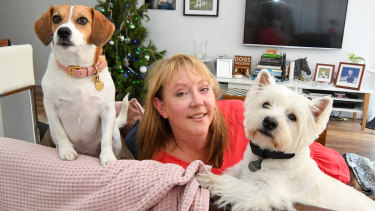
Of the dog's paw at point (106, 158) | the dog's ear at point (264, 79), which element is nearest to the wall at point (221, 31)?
the dog's ear at point (264, 79)

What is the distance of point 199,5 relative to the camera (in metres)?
4.62

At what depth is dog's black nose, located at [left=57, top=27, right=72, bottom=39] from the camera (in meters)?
1.06

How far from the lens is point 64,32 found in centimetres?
107

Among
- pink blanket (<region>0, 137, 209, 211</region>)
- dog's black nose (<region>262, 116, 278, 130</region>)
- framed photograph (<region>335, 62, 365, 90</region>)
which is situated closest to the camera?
pink blanket (<region>0, 137, 209, 211</region>)

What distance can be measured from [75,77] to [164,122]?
60 cm

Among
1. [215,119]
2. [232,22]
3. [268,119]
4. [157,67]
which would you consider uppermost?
[232,22]

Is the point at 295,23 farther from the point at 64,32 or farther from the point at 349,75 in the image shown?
the point at 64,32

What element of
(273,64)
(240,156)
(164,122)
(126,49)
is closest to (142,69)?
(126,49)

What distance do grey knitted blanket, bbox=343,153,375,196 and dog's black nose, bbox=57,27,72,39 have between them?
1520 millimetres

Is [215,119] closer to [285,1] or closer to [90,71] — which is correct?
[90,71]

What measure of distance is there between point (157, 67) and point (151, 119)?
0.91 ft

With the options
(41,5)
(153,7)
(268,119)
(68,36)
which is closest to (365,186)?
(268,119)

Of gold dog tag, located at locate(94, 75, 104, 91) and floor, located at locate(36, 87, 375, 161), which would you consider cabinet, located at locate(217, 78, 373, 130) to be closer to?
floor, located at locate(36, 87, 375, 161)

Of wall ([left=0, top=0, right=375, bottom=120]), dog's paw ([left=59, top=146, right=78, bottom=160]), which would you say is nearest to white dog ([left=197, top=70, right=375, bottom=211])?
dog's paw ([left=59, top=146, right=78, bottom=160])
